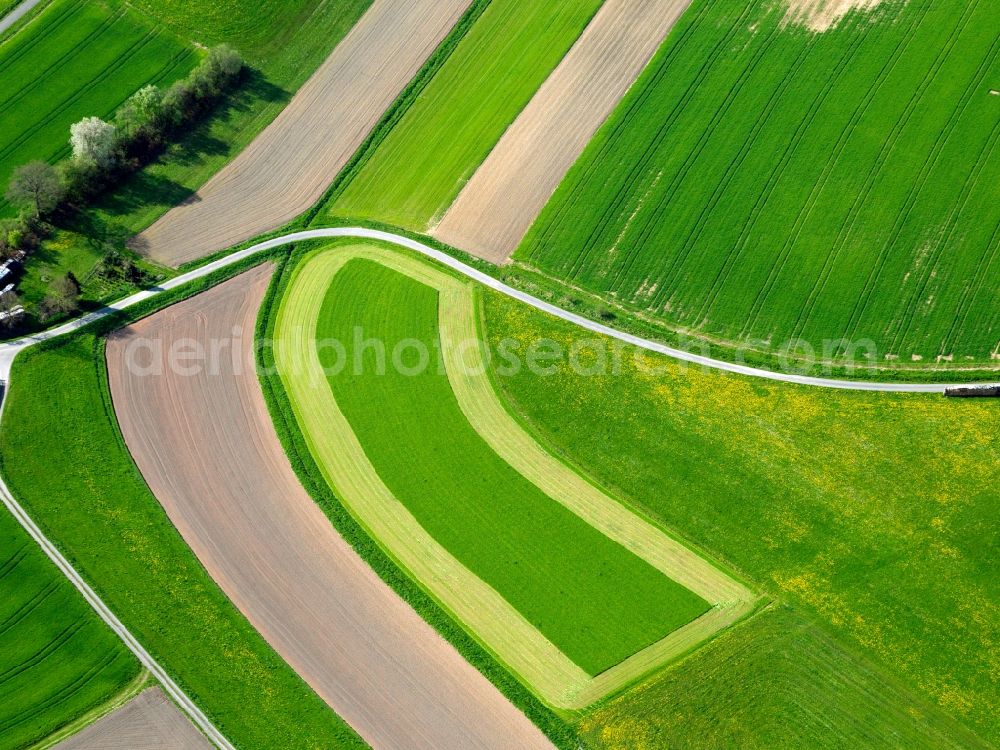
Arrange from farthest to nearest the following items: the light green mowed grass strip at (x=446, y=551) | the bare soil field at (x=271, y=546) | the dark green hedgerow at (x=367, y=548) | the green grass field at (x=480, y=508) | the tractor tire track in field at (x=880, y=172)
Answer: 1. the tractor tire track in field at (x=880, y=172)
2. the green grass field at (x=480, y=508)
3. the light green mowed grass strip at (x=446, y=551)
4. the bare soil field at (x=271, y=546)
5. the dark green hedgerow at (x=367, y=548)

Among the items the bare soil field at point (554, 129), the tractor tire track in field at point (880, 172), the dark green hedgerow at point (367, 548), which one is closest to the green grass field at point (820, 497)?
the dark green hedgerow at point (367, 548)

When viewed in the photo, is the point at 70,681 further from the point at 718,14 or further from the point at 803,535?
the point at 718,14

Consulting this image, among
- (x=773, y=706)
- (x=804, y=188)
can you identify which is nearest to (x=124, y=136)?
(x=804, y=188)

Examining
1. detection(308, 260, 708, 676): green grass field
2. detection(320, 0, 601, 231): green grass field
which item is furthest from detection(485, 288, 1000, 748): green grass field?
detection(320, 0, 601, 231): green grass field

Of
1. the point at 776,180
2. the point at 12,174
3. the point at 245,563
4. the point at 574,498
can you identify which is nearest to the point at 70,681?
the point at 245,563

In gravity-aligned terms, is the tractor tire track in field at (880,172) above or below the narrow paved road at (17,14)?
above

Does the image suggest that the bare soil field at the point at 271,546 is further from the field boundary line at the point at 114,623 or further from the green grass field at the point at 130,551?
the field boundary line at the point at 114,623
